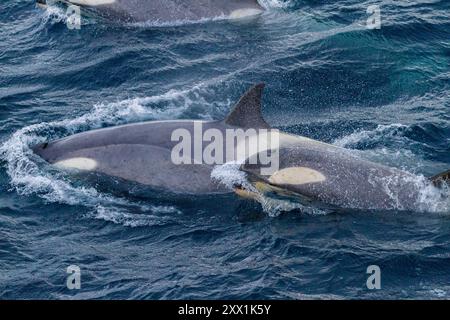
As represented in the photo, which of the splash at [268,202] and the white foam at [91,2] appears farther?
the white foam at [91,2]

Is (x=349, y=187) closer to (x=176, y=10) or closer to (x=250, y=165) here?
(x=250, y=165)

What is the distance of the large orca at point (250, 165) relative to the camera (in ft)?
51.8

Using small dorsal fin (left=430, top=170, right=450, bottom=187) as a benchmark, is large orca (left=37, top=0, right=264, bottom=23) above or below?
above

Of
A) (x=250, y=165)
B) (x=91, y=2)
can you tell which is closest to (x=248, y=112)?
(x=250, y=165)

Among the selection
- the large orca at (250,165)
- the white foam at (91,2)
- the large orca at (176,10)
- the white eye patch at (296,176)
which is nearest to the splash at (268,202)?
the large orca at (250,165)

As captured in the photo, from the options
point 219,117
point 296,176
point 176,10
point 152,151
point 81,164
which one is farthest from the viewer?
point 176,10

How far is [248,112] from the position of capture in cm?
1688

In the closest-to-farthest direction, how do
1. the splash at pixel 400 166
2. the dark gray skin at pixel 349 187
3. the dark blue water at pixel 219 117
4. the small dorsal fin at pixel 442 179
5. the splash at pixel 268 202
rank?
the dark blue water at pixel 219 117, the small dorsal fin at pixel 442 179, the splash at pixel 400 166, the dark gray skin at pixel 349 187, the splash at pixel 268 202

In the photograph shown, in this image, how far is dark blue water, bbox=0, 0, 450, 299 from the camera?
14422 millimetres

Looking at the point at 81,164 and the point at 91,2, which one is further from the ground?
the point at 91,2

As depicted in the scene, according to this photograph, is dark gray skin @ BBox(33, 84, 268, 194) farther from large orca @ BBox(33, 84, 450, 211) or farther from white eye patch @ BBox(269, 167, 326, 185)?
white eye patch @ BBox(269, 167, 326, 185)

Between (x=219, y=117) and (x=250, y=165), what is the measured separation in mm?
4786

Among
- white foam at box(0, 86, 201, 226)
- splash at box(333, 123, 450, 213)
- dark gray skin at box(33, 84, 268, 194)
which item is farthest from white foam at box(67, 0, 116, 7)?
splash at box(333, 123, 450, 213)

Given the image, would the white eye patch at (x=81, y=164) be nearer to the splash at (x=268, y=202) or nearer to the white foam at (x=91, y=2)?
the splash at (x=268, y=202)
